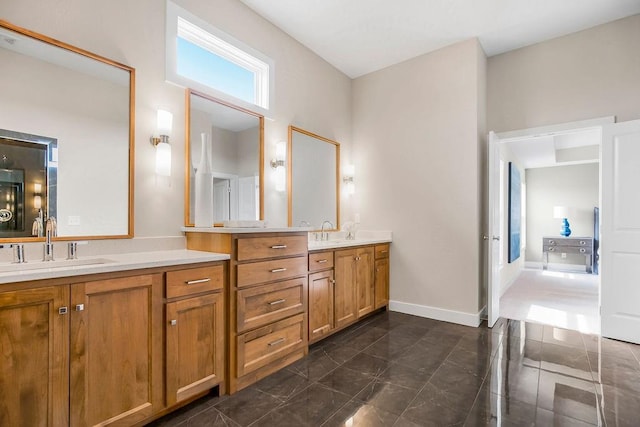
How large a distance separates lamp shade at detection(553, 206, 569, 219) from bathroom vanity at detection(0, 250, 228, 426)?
8.49 meters

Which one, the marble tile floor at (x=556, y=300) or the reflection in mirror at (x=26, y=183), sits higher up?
the reflection in mirror at (x=26, y=183)

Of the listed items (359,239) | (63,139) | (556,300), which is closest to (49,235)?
(63,139)

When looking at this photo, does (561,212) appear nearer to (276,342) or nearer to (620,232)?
(620,232)

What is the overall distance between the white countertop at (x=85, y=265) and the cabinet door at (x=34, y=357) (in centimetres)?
7

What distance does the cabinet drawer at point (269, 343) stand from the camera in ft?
6.97

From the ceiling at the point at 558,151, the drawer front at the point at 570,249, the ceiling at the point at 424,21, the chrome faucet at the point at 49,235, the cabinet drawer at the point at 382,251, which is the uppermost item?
the ceiling at the point at 424,21

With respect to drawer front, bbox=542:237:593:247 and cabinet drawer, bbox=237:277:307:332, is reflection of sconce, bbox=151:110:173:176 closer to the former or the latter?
cabinet drawer, bbox=237:277:307:332

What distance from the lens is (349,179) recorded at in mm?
4227

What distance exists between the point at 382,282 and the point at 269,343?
75.1 inches

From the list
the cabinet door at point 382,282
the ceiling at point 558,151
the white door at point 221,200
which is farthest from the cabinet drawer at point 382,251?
the ceiling at point 558,151

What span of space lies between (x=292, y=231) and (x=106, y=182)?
1289 millimetres

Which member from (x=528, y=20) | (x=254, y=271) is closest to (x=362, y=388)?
(x=254, y=271)

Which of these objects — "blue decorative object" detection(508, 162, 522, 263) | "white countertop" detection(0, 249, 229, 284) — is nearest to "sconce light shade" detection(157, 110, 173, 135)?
"white countertop" detection(0, 249, 229, 284)

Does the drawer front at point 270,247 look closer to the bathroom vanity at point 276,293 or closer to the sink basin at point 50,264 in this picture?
the bathroom vanity at point 276,293
